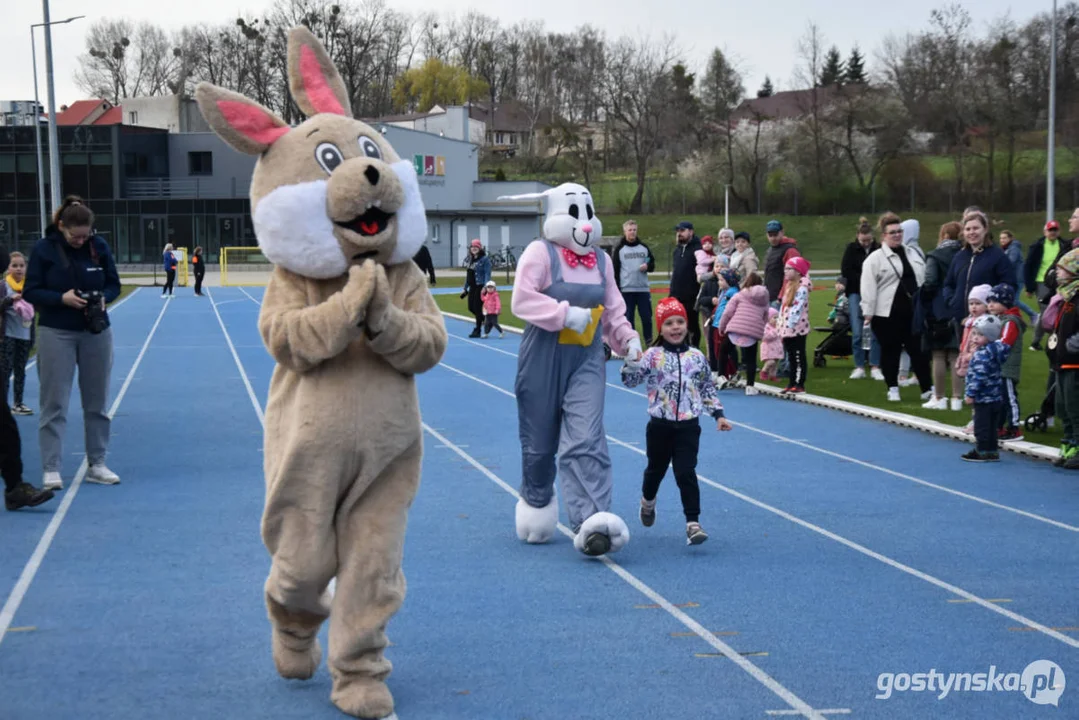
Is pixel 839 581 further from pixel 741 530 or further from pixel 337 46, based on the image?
pixel 337 46

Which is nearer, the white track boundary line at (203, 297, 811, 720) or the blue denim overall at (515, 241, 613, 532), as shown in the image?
the white track boundary line at (203, 297, 811, 720)

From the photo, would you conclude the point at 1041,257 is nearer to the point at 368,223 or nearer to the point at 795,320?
the point at 795,320

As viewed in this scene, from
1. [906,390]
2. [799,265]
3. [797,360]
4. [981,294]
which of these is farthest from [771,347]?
[981,294]

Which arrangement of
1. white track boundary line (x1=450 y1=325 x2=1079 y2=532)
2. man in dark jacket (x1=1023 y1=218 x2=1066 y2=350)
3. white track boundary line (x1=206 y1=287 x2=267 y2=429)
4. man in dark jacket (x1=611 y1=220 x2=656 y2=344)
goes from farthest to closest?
man in dark jacket (x1=611 y1=220 x2=656 y2=344) < man in dark jacket (x1=1023 y1=218 x2=1066 y2=350) < white track boundary line (x1=206 y1=287 x2=267 y2=429) < white track boundary line (x1=450 y1=325 x2=1079 y2=532)

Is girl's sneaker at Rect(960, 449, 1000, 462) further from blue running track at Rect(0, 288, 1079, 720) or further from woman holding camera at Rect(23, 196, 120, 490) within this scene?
woman holding camera at Rect(23, 196, 120, 490)

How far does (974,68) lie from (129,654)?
7306 cm

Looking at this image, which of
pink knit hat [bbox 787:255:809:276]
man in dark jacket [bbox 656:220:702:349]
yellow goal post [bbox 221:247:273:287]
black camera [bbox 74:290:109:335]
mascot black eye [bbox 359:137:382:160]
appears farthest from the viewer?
yellow goal post [bbox 221:247:273:287]

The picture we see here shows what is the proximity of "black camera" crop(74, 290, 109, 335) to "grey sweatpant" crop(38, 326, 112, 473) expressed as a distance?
141 millimetres

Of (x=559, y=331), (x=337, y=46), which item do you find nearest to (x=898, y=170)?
(x=337, y=46)

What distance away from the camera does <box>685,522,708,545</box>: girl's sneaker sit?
821 centimetres

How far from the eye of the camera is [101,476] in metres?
10.4

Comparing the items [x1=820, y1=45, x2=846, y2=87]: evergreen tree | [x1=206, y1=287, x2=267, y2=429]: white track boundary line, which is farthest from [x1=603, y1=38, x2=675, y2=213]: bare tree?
[x1=206, y1=287, x2=267, y2=429]: white track boundary line

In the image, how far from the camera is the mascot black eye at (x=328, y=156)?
544 cm

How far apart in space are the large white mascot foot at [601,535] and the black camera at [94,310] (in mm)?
4207
